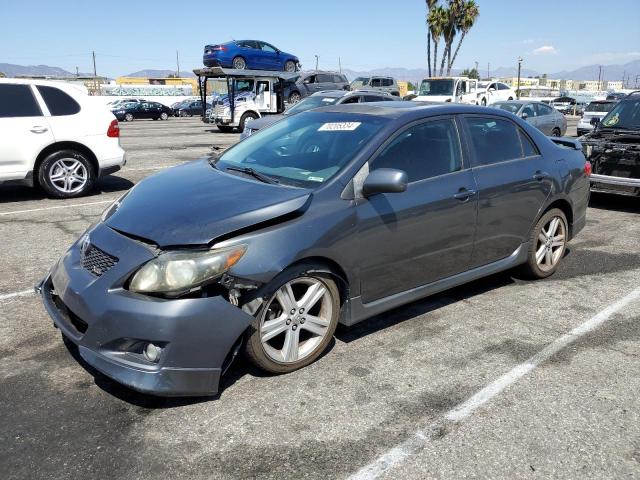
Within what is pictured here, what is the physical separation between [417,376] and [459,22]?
51122mm

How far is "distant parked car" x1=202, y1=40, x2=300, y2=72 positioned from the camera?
2512 centimetres

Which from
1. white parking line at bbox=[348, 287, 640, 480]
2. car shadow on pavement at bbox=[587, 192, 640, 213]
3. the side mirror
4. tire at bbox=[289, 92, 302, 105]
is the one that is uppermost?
tire at bbox=[289, 92, 302, 105]

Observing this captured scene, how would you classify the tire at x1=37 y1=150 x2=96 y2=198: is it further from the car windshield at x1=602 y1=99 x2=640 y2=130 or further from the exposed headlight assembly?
the car windshield at x1=602 y1=99 x2=640 y2=130

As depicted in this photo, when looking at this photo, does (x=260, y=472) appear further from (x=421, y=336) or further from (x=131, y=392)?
(x=421, y=336)

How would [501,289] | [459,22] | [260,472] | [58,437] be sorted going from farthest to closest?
1. [459,22]
2. [501,289]
3. [58,437]
4. [260,472]

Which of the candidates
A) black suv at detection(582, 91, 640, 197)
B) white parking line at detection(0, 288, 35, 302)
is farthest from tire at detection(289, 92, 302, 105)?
white parking line at detection(0, 288, 35, 302)

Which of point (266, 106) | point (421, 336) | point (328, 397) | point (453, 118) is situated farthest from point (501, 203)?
point (266, 106)

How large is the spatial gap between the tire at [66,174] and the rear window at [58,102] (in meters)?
0.58

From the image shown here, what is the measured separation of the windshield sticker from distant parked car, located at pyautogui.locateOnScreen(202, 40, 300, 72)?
2246 centimetres

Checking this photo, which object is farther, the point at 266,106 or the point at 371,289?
the point at 266,106

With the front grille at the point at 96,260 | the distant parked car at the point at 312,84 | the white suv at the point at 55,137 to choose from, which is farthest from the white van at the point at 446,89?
the front grille at the point at 96,260

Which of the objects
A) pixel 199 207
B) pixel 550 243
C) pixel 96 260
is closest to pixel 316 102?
pixel 550 243

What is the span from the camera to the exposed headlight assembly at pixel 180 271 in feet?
9.43

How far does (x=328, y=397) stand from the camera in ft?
10.4
